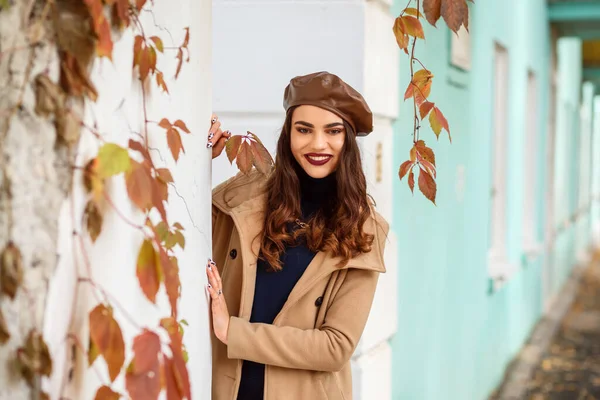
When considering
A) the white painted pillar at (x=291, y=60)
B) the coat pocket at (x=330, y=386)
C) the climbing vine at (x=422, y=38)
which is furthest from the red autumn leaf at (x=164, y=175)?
the white painted pillar at (x=291, y=60)

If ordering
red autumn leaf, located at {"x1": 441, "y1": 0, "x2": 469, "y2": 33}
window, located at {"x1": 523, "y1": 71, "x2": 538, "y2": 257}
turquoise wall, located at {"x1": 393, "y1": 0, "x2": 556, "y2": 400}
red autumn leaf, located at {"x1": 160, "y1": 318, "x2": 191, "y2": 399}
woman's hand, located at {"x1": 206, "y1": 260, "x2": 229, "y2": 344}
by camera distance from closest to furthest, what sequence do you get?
1. red autumn leaf, located at {"x1": 160, "y1": 318, "x2": 191, "y2": 399}
2. red autumn leaf, located at {"x1": 441, "y1": 0, "x2": 469, "y2": 33}
3. woman's hand, located at {"x1": 206, "y1": 260, "x2": 229, "y2": 344}
4. turquoise wall, located at {"x1": 393, "y1": 0, "x2": 556, "y2": 400}
5. window, located at {"x1": 523, "y1": 71, "x2": 538, "y2": 257}

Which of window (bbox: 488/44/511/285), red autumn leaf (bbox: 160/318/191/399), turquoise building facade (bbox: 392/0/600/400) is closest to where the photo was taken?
red autumn leaf (bbox: 160/318/191/399)

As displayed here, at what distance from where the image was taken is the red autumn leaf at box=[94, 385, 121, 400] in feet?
4.70

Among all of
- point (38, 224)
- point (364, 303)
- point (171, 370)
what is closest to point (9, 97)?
point (38, 224)

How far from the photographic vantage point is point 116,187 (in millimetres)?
1478

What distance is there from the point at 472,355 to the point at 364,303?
3590 millimetres

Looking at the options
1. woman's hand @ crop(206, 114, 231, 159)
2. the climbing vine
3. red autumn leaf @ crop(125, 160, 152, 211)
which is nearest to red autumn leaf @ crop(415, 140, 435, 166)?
the climbing vine

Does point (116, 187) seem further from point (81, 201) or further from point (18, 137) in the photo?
point (18, 137)

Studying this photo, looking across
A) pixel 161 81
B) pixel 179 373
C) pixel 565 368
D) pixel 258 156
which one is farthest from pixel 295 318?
pixel 565 368

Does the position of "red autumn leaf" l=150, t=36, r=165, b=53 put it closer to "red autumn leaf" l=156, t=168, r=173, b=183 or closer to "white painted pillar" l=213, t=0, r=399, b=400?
"red autumn leaf" l=156, t=168, r=173, b=183

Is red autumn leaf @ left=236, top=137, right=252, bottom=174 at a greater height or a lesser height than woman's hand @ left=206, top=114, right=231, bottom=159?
lesser

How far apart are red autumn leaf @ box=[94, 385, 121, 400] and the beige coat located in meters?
0.80

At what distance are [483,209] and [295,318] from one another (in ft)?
13.0

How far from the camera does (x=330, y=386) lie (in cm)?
244
